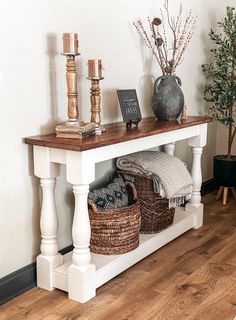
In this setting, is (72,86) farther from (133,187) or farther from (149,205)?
(149,205)

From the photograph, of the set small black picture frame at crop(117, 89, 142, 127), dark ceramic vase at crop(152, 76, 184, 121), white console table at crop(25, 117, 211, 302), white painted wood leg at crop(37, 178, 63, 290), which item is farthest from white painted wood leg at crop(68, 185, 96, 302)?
dark ceramic vase at crop(152, 76, 184, 121)

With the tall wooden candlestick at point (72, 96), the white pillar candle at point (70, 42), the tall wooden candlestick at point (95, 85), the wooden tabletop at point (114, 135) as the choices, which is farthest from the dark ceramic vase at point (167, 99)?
the white pillar candle at point (70, 42)

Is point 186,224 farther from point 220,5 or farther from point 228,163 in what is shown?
point 220,5

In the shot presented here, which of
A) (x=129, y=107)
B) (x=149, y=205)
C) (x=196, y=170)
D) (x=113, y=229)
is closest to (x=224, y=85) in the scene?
(x=196, y=170)

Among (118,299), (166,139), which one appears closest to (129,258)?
(118,299)

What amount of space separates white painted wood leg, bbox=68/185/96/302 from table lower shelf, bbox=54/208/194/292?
0.06 metres

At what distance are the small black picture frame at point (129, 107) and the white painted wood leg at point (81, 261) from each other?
685 millimetres

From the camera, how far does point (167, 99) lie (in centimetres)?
290

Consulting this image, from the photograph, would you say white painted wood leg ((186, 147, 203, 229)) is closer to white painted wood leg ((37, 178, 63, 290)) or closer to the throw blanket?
the throw blanket

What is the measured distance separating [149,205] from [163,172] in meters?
0.23

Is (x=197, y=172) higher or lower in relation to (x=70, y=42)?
lower

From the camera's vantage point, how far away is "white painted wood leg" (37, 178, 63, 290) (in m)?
2.28

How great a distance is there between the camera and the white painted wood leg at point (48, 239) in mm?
2275

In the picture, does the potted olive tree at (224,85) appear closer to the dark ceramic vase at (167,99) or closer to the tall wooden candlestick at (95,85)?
the dark ceramic vase at (167,99)
